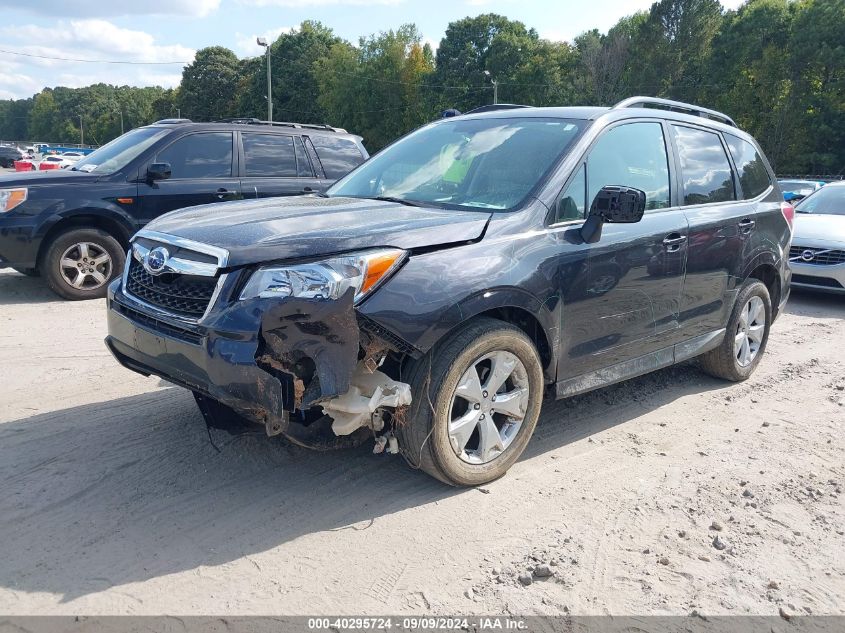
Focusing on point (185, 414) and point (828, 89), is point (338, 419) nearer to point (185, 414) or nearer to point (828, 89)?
point (185, 414)

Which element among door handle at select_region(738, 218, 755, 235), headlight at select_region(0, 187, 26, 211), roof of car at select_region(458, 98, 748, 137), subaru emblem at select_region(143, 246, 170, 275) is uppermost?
roof of car at select_region(458, 98, 748, 137)

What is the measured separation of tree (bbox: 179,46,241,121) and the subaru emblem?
85190mm

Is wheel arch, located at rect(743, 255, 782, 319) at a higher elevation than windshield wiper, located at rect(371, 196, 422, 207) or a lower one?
lower

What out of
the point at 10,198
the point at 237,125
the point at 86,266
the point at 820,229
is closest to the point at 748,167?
the point at 820,229

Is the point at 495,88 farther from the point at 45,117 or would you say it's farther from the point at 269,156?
the point at 45,117

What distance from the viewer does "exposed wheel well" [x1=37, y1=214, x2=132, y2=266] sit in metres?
7.51

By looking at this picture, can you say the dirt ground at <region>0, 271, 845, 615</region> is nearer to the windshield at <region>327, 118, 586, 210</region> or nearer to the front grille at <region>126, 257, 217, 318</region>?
the front grille at <region>126, 257, 217, 318</region>

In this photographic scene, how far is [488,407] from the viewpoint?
356 cm

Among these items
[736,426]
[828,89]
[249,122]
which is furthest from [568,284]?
[828,89]

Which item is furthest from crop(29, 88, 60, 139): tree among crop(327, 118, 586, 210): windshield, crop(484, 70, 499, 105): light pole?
crop(327, 118, 586, 210): windshield

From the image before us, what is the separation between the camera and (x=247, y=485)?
11.8 ft

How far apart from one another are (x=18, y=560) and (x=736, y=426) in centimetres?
414

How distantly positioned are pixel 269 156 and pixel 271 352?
6150mm

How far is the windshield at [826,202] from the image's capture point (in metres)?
10.4
